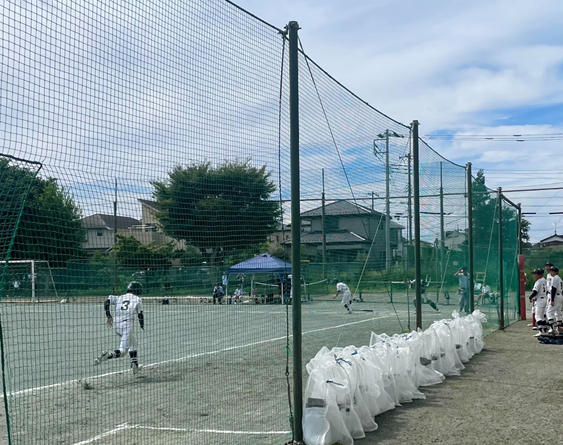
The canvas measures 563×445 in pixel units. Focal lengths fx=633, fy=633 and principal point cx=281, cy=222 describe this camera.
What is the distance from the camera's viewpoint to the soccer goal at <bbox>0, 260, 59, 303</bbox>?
18.2 ft

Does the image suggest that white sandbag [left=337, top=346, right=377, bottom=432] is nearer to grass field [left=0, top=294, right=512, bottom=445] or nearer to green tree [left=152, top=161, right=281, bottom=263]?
grass field [left=0, top=294, right=512, bottom=445]

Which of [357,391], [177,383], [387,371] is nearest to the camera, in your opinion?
[357,391]

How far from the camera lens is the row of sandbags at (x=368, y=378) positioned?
5.76 metres

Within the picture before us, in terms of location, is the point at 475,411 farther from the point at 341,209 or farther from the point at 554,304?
the point at 554,304

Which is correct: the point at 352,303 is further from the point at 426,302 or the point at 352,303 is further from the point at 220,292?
the point at 220,292

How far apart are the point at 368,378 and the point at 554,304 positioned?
934 cm

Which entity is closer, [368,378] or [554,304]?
[368,378]

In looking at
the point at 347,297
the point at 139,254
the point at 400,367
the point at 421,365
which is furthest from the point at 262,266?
the point at 347,297

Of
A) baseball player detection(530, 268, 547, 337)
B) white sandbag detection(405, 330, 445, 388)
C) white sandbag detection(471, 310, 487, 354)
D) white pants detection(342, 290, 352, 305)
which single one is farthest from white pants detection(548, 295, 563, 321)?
white sandbag detection(405, 330, 445, 388)

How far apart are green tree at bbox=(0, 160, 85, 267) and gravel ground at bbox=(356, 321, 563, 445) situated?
10.8 ft

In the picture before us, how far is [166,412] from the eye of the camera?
7.12 metres

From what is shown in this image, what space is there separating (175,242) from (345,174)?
10.9ft

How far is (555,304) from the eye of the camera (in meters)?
14.3

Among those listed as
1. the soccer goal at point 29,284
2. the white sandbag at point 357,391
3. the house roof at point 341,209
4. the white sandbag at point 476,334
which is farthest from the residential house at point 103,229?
the white sandbag at point 476,334
